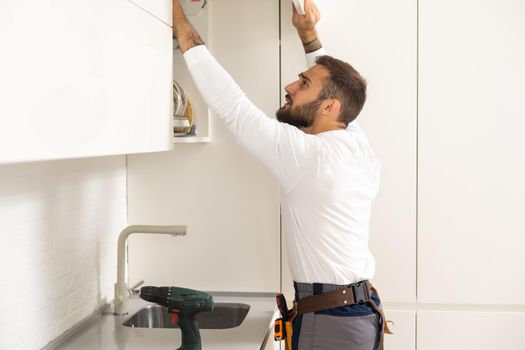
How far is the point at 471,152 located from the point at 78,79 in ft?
5.16

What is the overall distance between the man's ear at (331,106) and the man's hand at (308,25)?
1.01ft

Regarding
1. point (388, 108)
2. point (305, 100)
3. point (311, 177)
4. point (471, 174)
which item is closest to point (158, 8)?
point (305, 100)

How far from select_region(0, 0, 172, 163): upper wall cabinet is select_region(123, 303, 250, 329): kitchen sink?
75cm

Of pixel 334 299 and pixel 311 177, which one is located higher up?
pixel 311 177

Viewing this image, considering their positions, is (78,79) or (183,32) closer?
(78,79)

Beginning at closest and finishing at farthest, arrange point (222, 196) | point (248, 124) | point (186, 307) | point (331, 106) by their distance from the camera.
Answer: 1. point (186, 307)
2. point (248, 124)
3. point (331, 106)
4. point (222, 196)

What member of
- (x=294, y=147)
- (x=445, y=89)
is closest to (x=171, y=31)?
(x=294, y=147)

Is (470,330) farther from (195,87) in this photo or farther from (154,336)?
(195,87)

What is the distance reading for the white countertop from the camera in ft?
6.33

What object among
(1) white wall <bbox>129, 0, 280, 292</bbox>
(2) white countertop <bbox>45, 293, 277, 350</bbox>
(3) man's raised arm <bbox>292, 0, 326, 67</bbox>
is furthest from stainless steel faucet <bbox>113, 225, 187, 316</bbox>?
(3) man's raised arm <bbox>292, 0, 326, 67</bbox>

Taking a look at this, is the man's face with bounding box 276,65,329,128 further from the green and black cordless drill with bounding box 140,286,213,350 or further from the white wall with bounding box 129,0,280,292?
the green and black cordless drill with bounding box 140,286,213,350

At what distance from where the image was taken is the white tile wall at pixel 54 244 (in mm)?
1708

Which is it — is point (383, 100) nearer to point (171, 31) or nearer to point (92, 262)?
point (171, 31)

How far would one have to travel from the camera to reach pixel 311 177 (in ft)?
6.46
